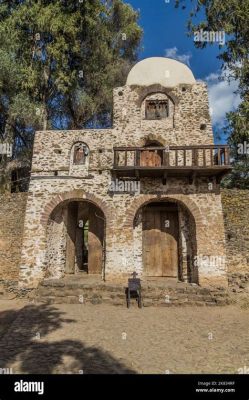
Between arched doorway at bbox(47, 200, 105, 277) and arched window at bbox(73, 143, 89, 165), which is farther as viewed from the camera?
arched window at bbox(73, 143, 89, 165)

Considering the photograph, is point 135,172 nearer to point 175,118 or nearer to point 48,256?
point 175,118

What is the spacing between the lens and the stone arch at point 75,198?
11.1 metres

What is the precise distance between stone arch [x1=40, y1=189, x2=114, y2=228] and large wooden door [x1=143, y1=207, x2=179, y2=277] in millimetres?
1841

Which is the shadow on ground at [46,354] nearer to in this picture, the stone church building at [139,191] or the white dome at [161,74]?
the stone church building at [139,191]

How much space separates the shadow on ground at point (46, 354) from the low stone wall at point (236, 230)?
6.64 m

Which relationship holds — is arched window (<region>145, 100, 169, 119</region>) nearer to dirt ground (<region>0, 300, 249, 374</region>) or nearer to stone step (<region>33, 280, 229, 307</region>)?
stone step (<region>33, 280, 229, 307</region>)

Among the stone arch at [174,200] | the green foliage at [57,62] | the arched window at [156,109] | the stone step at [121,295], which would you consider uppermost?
the green foliage at [57,62]

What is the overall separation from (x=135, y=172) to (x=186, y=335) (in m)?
6.03

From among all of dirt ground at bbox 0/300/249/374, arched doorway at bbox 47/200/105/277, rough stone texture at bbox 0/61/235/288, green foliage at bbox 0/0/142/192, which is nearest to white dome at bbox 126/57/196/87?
rough stone texture at bbox 0/61/235/288

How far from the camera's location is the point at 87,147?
11977mm

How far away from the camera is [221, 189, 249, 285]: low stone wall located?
10.9 metres

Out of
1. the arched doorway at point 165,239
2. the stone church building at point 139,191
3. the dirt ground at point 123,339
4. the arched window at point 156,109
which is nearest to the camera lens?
the dirt ground at point 123,339

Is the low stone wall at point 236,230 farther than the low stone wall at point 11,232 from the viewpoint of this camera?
No

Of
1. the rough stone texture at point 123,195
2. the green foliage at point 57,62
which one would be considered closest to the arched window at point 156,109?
the rough stone texture at point 123,195
